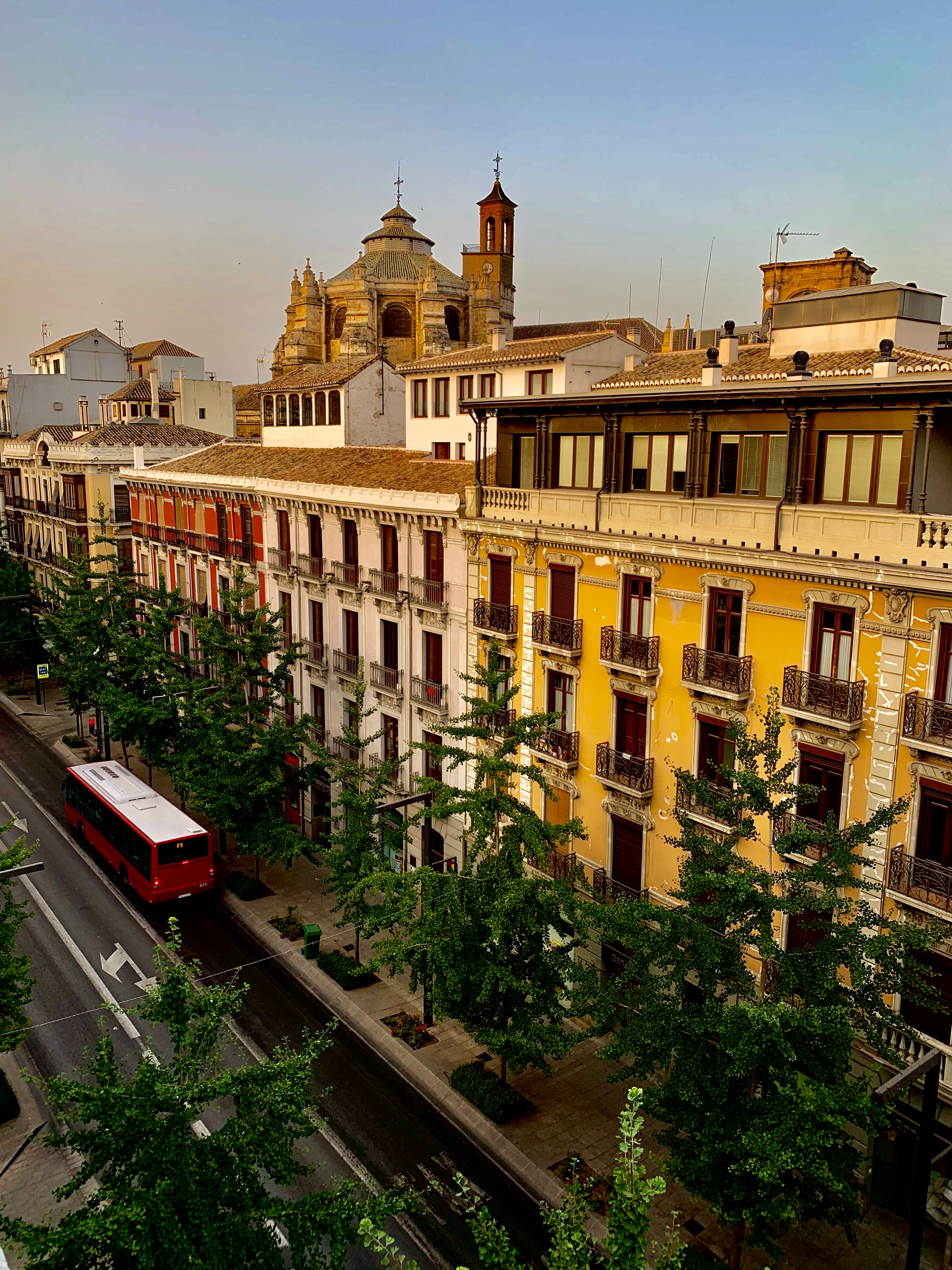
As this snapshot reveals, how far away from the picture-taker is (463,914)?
72.1ft

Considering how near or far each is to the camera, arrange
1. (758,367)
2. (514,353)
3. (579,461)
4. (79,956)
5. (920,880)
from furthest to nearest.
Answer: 1. (514,353)
2. (79,956)
3. (579,461)
4. (758,367)
5. (920,880)

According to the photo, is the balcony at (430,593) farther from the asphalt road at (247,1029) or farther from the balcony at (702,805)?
the asphalt road at (247,1029)

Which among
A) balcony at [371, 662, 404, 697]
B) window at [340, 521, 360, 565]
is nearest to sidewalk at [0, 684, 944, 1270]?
balcony at [371, 662, 404, 697]

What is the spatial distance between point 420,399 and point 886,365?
976 inches

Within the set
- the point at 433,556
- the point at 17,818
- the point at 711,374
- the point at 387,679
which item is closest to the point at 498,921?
the point at 711,374

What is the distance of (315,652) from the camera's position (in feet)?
130

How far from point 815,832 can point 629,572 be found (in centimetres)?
960

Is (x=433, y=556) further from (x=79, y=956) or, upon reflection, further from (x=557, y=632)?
(x=79, y=956)

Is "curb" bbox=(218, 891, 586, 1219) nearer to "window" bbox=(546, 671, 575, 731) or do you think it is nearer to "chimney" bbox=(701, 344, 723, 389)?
"window" bbox=(546, 671, 575, 731)

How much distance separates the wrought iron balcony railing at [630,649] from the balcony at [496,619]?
159 inches

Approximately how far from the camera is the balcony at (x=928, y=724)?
1798 cm

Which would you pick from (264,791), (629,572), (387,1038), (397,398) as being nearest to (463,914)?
(387,1038)

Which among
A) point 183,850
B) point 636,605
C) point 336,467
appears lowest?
point 183,850

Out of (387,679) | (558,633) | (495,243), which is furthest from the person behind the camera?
(495,243)
